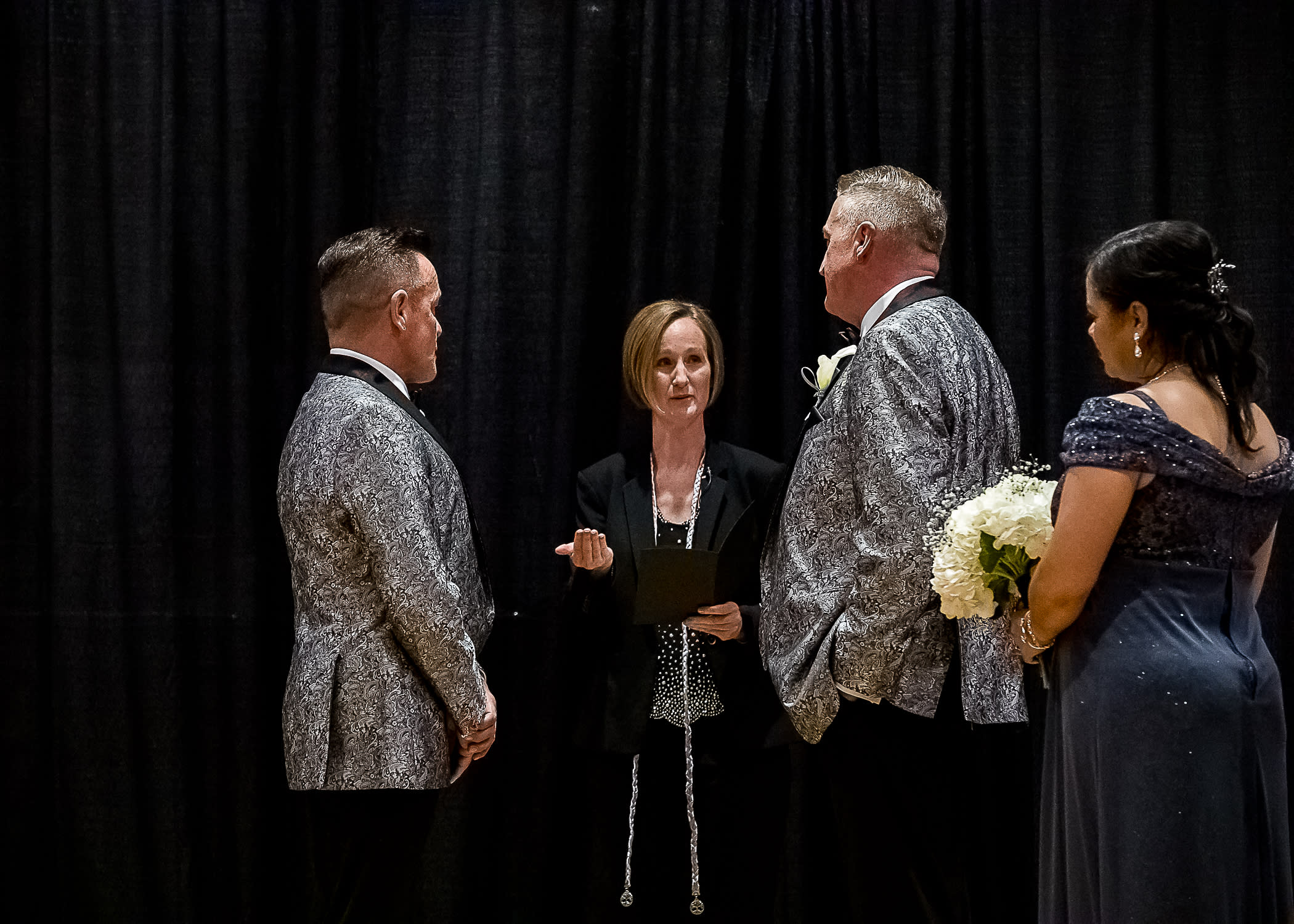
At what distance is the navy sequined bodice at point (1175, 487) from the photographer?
6.73 ft

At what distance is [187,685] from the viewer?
3.57m

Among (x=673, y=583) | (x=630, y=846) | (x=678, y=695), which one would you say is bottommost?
(x=630, y=846)

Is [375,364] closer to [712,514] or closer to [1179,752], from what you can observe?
[712,514]

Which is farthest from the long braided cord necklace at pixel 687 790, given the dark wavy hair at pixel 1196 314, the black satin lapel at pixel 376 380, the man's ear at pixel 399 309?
the dark wavy hair at pixel 1196 314

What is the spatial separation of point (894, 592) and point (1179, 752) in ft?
1.83

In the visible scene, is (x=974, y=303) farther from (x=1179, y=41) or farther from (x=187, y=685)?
(x=187, y=685)

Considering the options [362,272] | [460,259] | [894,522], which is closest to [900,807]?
[894,522]

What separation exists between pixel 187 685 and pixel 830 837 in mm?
1891

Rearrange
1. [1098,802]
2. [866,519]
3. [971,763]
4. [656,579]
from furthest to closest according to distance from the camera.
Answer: [656,579], [971,763], [866,519], [1098,802]

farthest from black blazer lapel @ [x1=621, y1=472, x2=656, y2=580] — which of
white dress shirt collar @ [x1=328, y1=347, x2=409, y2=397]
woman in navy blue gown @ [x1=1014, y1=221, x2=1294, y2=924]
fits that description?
woman in navy blue gown @ [x1=1014, y1=221, x2=1294, y2=924]

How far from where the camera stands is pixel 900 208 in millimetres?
2650

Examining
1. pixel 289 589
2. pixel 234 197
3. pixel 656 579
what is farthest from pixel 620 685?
pixel 234 197

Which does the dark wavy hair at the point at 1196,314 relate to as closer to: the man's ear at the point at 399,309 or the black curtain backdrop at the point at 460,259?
the black curtain backdrop at the point at 460,259

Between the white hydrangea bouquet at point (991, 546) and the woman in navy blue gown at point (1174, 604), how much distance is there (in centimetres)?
4
